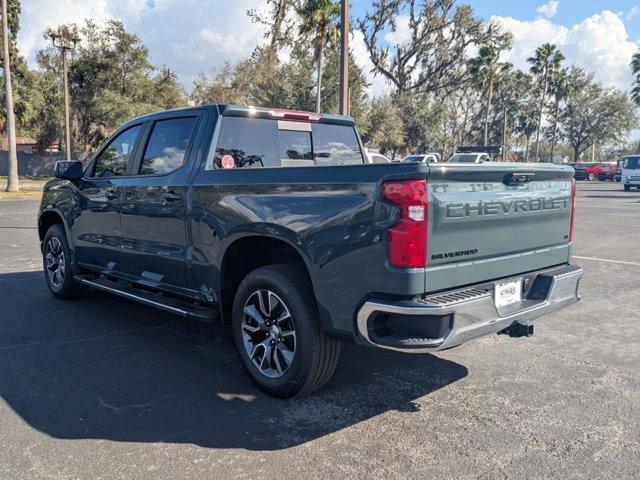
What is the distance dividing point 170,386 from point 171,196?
57.1 inches

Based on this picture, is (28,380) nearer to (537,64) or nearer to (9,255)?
(9,255)

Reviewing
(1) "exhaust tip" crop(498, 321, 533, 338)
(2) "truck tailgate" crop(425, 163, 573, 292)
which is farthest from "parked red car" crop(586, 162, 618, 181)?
(1) "exhaust tip" crop(498, 321, 533, 338)

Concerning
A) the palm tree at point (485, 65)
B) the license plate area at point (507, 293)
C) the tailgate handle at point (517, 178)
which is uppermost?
the palm tree at point (485, 65)

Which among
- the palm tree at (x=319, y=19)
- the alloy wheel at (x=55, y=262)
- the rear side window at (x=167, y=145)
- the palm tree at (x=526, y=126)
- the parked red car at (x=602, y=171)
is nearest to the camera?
the rear side window at (x=167, y=145)

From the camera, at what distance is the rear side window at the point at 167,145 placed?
14.8ft

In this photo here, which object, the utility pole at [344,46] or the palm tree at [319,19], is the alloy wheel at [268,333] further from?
the palm tree at [319,19]

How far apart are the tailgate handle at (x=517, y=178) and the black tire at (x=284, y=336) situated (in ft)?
4.65

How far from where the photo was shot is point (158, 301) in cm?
457

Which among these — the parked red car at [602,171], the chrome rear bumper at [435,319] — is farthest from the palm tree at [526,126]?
the chrome rear bumper at [435,319]

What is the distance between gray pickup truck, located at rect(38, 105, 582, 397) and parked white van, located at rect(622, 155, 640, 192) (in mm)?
30451

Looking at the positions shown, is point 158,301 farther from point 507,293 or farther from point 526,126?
point 526,126

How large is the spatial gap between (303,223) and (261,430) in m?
1.25

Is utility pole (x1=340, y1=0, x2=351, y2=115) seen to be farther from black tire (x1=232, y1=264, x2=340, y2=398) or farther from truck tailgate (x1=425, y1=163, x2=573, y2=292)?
black tire (x1=232, y1=264, x2=340, y2=398)

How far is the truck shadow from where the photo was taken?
330 cm
